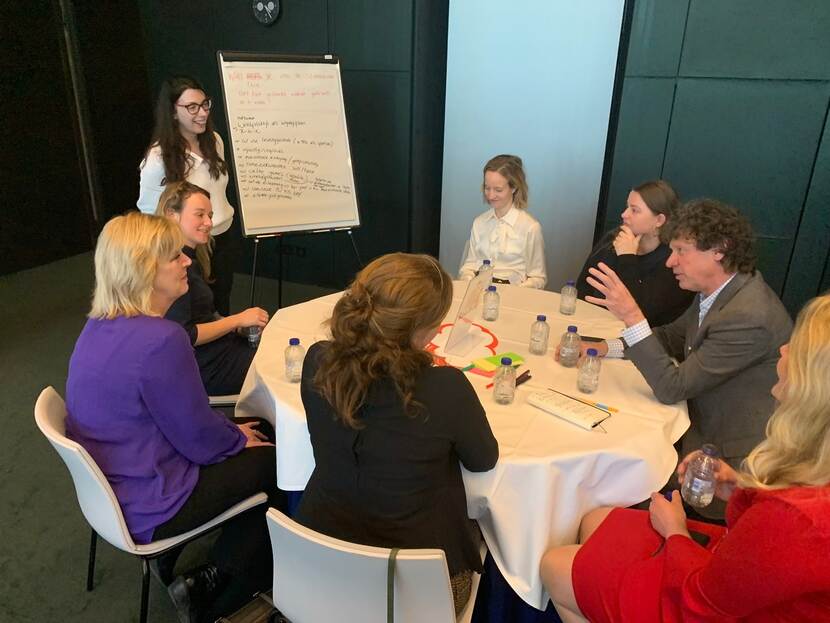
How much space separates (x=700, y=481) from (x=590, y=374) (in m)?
0.41

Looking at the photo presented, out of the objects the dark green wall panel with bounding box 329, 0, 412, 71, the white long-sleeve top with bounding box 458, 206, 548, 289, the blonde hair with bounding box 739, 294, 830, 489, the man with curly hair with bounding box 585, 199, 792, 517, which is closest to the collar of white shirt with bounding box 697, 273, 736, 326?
the man with curly hair with bounding box 585, 199, 792, 517

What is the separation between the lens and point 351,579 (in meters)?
1.16

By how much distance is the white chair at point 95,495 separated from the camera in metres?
1.45

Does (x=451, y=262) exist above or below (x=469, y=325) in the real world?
below

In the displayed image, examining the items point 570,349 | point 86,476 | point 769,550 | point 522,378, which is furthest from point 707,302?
point 86,476

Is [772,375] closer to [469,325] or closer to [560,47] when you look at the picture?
[469,325]

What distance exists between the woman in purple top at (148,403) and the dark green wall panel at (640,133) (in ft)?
9.06

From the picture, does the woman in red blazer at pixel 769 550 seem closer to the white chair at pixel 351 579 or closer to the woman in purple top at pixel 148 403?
the white chair at pixel 351 579

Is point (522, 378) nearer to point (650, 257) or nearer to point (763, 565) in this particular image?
point (763, 565)

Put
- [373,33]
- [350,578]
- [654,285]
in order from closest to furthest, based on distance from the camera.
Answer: [350,578] < [654,285] < [373,33]

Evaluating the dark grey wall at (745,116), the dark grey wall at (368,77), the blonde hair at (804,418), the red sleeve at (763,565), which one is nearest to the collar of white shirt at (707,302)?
the blonde hair at (804,418)

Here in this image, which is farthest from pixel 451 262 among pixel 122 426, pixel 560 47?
pixel 122 426

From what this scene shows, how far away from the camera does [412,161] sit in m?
4.39

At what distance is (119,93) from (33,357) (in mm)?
2721
